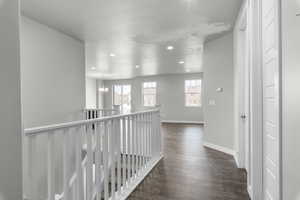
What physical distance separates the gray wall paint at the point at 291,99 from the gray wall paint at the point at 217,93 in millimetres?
2741

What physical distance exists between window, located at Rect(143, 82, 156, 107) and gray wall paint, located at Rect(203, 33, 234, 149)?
19.0ft

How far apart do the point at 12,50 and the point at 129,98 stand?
10.5 m

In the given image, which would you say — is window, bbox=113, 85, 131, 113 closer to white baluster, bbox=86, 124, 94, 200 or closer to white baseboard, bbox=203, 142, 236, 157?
white baseboard, bbox=203, 142, 236, 157

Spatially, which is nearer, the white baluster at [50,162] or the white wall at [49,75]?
the white baluster at [50,162]

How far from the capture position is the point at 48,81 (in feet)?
11.1

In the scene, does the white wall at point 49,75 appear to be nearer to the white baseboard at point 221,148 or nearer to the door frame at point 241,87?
the white baseboard at point 221,148

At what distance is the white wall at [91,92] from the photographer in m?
10.7

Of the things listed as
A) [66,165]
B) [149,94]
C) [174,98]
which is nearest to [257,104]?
[66,165]

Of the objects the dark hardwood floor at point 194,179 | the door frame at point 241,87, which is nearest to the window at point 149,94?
the dark hardwood floor at point 194,179

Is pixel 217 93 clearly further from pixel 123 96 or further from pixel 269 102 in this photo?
pixel 123 96

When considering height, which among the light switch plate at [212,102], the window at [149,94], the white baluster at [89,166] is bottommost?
the white baluster at [89,166]

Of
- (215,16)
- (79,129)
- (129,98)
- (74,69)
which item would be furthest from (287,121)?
(129,98)

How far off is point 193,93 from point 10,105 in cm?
909

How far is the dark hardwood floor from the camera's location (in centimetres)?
214
